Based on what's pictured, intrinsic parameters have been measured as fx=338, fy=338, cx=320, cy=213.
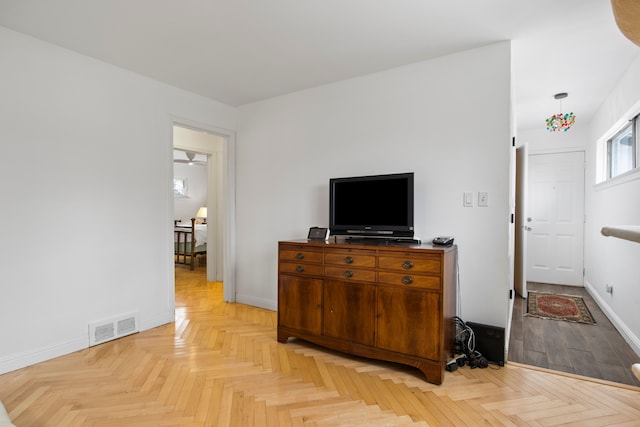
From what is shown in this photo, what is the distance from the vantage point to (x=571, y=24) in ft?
7.27

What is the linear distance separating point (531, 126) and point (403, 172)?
330 cm

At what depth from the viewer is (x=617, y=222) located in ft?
10.2

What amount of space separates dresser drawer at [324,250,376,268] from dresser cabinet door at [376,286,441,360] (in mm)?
196

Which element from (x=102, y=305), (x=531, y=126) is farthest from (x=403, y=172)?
(x=531, y=126)

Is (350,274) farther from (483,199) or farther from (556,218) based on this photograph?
→ (556,218)

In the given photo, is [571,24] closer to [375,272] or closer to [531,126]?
[375,272]

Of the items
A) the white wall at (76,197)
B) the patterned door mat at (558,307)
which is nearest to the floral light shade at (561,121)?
the patterned door mat at (558,307)

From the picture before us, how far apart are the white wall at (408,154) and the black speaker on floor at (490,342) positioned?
0.12 meters

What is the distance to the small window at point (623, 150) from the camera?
3.03 meters

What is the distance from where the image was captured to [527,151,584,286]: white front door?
4855mm

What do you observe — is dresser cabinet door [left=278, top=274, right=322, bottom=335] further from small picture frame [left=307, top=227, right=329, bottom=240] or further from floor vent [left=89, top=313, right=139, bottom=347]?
floor vent [left=89, top=313, right=139, bottom=347]

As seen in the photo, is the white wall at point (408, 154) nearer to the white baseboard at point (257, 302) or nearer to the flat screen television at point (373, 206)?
the white baseboard at point (257, 302)

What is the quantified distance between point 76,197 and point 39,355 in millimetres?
1173

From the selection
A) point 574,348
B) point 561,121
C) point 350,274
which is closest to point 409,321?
point 350,274
